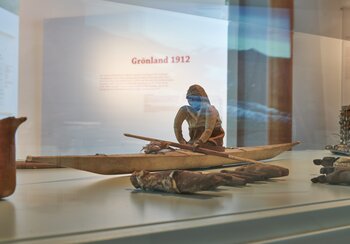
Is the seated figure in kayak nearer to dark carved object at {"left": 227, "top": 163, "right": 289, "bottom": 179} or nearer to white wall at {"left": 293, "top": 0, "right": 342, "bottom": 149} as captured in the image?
dark carved object at {"left": 227, "top": 163, "right": 289, "bottom": 179}

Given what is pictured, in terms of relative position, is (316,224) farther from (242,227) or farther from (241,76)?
(241,76)

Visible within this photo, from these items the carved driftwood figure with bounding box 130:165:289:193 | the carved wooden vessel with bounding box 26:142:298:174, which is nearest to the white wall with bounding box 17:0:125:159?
the carved wooden vessel with bounding box 26:142:298:174

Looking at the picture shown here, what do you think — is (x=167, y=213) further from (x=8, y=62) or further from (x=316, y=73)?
(x=316, y=73)

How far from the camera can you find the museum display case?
0.93 metres

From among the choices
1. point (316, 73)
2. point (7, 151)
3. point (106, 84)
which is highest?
point (316, 73)

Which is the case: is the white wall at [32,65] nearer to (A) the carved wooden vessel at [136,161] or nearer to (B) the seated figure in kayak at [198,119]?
(A) the carved wooden vessel at [136,161]

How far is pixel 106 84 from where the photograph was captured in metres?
2.16

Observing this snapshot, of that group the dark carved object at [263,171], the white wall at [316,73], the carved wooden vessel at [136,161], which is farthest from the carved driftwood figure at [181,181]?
the white wall at [316,73]

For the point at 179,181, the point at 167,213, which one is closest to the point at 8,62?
the point at 179,181

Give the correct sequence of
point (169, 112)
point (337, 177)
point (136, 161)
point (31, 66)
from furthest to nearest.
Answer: point (169, 112)
point (31, 66)
point (136, 161)
point (337, 177)

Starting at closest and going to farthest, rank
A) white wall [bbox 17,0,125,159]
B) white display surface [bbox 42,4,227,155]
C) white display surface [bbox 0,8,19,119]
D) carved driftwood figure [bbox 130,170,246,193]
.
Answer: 1. carved driftwood figure [bbox 130,170,246,193]
2. white display surface [bbox 0,8,19,119]
3. white wall [bbox 17,0,125,159]
4. white display surface [bbox 42,4,227,155]

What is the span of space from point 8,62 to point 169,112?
82 cm

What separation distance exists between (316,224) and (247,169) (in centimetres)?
54

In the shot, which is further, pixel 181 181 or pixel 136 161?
pixel 136 161
